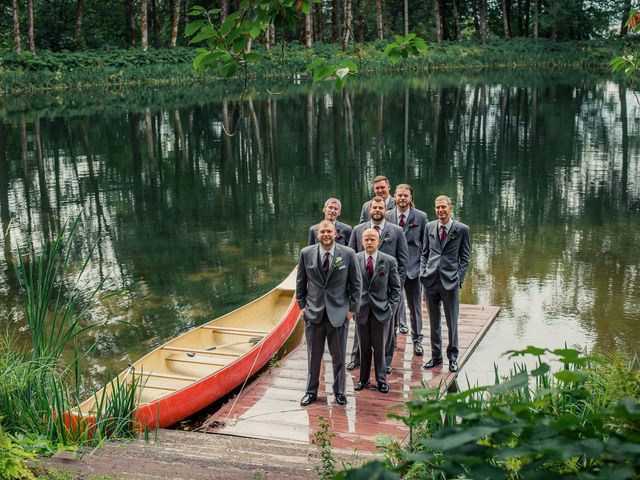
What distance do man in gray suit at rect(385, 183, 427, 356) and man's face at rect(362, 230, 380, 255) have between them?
4.47 ft

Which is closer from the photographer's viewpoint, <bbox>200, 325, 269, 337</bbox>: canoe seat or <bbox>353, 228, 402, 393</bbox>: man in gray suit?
<bbox>353, 228, 402, 393</bbox>: man in gray suit

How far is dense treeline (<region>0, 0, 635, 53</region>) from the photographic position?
51.0m

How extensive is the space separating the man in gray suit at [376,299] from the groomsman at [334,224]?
910 mm

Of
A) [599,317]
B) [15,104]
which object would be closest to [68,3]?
[15,104]

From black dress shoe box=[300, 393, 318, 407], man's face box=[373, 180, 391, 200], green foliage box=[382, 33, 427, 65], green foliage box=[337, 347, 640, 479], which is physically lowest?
black dress shoe box=[300, 393, 318, 407]

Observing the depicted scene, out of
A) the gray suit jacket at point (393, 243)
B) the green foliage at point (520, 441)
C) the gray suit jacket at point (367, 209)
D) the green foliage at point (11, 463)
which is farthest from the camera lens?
the gray suit jacket at point (367, 209)

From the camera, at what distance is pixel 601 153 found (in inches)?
939

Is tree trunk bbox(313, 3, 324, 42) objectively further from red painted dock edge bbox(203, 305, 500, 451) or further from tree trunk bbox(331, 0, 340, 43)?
red painted dock edge bbox(203, 305, 500, 451)

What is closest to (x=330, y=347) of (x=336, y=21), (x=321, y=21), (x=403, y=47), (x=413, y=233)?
(x=413, y=233)

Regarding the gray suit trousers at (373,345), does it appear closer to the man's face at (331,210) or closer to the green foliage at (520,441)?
the man's face at (331,210)

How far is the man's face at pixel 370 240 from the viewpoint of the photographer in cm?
770

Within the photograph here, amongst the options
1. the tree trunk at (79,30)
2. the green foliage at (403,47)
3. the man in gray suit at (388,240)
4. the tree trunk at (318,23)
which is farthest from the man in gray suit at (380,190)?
the tree trunk at (318,23)

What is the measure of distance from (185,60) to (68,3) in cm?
1041

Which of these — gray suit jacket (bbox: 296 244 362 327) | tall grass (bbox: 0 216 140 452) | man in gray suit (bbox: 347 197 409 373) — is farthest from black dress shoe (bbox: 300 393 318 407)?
tall grass (bbox: 0 216 140 452)
